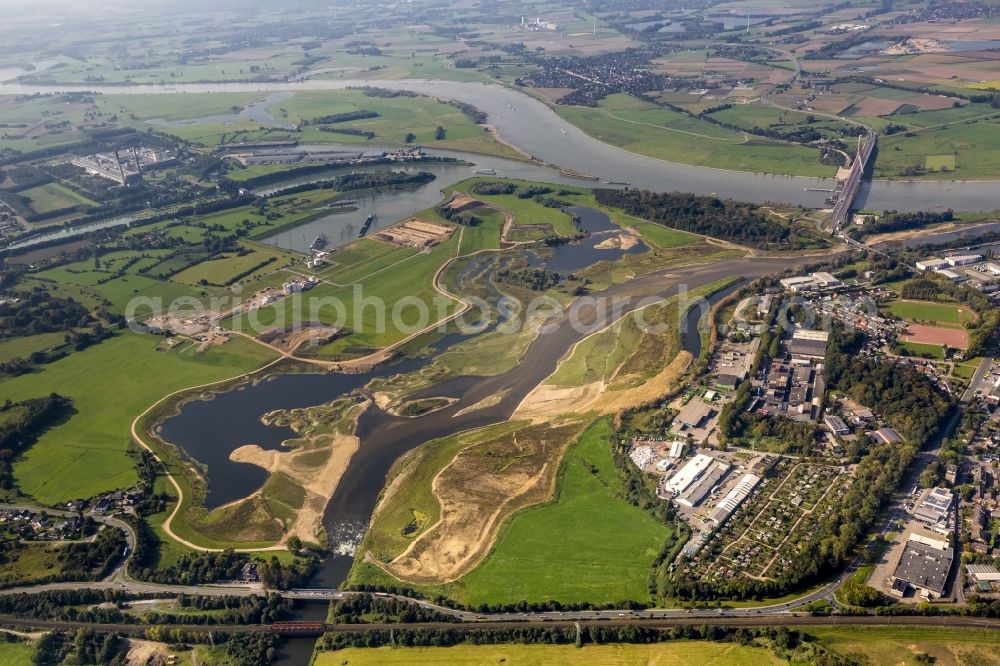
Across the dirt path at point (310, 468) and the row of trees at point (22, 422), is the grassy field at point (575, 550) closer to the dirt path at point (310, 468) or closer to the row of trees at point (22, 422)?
the dirt path at point (310, 468)

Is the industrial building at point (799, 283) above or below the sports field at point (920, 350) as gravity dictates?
above

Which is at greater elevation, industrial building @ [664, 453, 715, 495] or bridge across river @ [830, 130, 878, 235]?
bridge across river @ [830, 130, 878, 235]

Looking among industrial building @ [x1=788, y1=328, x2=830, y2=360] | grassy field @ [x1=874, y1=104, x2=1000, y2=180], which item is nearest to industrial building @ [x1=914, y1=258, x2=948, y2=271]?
industrial building @ [x1=788, y1=328, x2=830, y2=360]

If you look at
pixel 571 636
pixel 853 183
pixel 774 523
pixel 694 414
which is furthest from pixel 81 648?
pixel 853 183

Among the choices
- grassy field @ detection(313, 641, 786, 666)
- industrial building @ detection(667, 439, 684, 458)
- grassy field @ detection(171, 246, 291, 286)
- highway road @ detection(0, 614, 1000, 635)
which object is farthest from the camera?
grassy field @ detection(171, 246, 291, 286)

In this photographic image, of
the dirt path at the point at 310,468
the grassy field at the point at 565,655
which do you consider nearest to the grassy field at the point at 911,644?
the grassy field at the point at 565,655

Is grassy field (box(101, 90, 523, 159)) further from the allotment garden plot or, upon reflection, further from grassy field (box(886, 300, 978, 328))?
the allotment garden plot

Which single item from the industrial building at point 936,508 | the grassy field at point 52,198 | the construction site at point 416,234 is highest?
the grassy field at point 52,198
